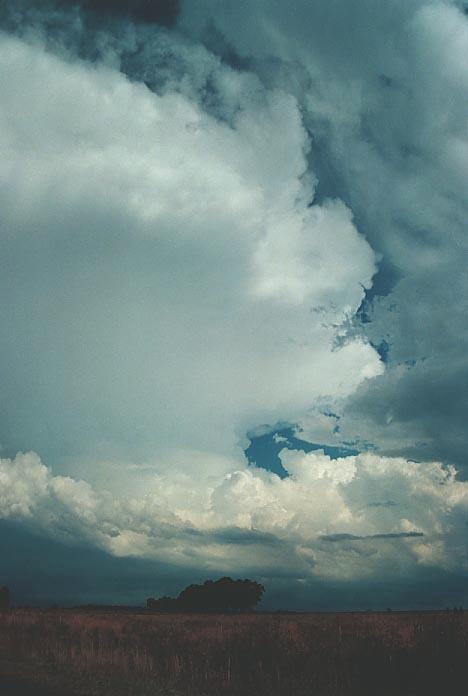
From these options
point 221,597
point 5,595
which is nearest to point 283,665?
point 221,597

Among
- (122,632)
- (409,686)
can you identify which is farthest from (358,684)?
(122,632)

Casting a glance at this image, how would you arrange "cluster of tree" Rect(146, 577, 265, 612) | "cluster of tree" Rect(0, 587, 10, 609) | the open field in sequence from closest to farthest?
the open field
"cluster of tree" Rect(146, 577, 265, 612)
"cluster of tree" Rect(0, 587, 10, 609)

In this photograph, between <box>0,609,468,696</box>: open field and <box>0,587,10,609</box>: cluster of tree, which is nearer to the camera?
<box>0,609,468,696</box>: open field

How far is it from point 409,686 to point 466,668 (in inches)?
64.8

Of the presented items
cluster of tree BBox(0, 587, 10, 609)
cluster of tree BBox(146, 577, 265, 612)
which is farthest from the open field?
cluster of tree BBox(0, 587, 10, 609)

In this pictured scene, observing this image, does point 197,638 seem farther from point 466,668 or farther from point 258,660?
point 466,668

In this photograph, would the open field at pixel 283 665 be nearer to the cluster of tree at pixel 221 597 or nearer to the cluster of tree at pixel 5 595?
the cluster of tree at pixel 221 597

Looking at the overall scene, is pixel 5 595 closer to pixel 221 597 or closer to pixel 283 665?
pixel 221 597

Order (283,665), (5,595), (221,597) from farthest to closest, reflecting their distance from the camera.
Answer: (5,595)
(221,597)
(283,665)

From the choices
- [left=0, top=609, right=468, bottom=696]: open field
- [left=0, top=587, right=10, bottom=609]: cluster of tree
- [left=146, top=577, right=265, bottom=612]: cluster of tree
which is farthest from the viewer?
[left=0, top=587, right=10, bottom=609]: cluster of tree

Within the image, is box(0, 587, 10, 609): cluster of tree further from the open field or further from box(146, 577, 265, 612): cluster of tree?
the open field

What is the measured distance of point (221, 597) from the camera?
118 metres

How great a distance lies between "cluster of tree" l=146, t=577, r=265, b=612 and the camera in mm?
117938

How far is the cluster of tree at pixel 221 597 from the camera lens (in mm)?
117938
